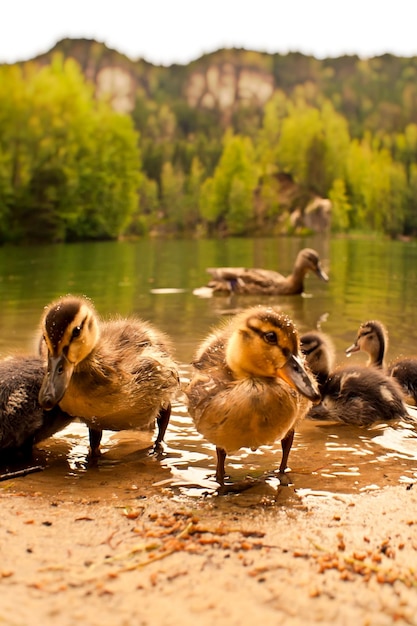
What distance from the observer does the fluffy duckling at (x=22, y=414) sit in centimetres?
342

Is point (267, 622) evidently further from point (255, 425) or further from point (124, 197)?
point (124, 197)

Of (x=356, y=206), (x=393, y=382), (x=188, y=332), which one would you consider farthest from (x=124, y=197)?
(x=393, y=382)

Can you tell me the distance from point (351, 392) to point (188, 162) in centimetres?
7017

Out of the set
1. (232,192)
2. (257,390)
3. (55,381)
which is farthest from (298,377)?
(232,192)

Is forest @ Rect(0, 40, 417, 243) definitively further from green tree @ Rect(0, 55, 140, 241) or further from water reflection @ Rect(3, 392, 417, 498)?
water reflection @ Rect(3, 392, 417, 498)

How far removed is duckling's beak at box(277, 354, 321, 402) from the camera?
2.88 meters

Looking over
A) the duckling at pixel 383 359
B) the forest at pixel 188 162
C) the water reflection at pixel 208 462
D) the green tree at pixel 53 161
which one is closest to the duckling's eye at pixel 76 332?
the water reflection at pixel 208 462

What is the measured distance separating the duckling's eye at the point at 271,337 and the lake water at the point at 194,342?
2.31 feet

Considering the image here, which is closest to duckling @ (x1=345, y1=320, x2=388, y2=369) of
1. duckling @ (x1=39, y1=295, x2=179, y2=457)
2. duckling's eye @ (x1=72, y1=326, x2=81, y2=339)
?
duckling @ (x1=39, y1=295, x2=179, y2=457)

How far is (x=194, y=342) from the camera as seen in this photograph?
6.70 meters

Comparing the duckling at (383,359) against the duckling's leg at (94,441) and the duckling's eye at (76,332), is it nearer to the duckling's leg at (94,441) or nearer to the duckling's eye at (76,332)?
the duckling's leg at (94,441)

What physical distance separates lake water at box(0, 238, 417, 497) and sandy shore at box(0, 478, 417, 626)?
0.92 ft

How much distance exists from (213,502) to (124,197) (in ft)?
137

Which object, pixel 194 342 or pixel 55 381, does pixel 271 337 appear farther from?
pixel 194 342
